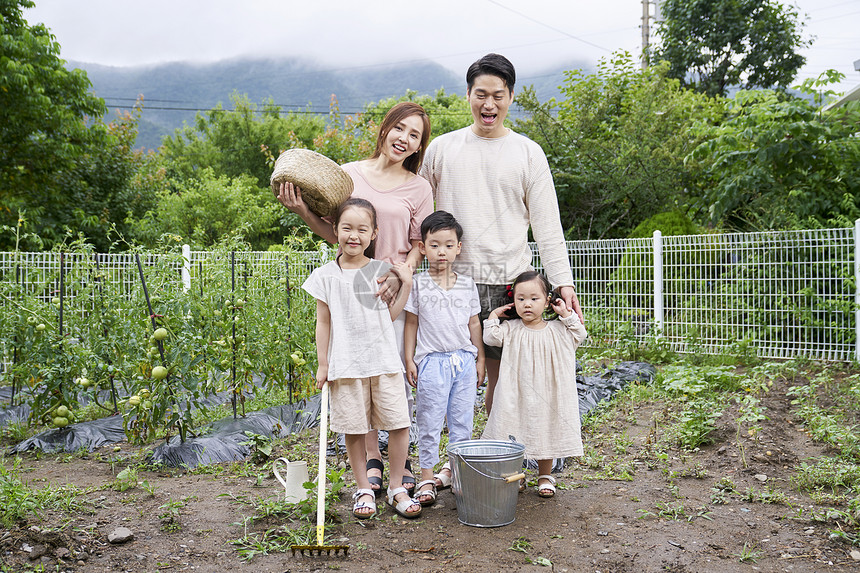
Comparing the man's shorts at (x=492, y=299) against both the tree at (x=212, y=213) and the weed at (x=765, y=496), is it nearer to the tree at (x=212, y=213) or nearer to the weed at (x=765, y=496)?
the weed at (x=765, y=496)

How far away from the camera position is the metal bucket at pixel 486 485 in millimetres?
2514

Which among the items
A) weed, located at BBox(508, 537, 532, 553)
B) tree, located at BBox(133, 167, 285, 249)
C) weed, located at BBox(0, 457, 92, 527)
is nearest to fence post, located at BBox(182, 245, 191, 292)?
weed, located at BBox(0, 457, 92, 527)

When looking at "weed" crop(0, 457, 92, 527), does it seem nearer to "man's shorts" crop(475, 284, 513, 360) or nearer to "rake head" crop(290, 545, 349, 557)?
"rake head" crop(290, 545, 349, 557)

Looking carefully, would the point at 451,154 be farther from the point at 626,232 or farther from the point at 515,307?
the point at 626,232

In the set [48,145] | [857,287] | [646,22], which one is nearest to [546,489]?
[857,287]

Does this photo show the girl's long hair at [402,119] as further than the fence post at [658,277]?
No

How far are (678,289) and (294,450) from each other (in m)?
5.06

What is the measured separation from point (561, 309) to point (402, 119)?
1.04 metres

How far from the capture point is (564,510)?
2801 millimetres

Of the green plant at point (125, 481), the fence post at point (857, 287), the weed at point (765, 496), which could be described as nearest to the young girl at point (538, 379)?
the weed at point (765, 496)

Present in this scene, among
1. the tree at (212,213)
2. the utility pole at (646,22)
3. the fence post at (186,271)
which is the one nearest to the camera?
the fence post at (186,271)

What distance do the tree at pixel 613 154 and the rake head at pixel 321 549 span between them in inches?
317

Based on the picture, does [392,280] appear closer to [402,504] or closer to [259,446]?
[402,504]

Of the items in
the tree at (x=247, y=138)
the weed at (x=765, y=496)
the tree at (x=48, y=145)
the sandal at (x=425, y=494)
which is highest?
the tree at (x=247, y=138)
